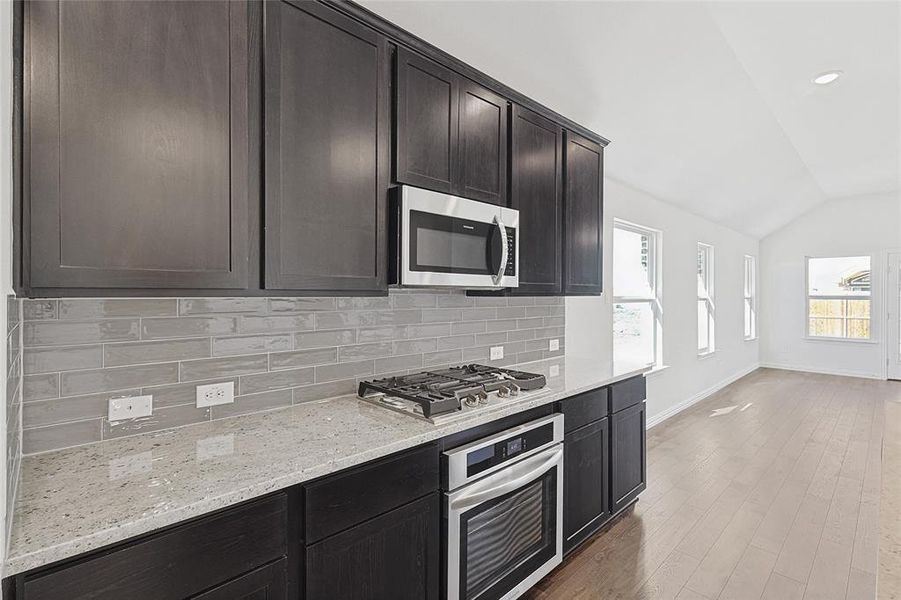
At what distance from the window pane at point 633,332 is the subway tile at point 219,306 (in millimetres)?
3477

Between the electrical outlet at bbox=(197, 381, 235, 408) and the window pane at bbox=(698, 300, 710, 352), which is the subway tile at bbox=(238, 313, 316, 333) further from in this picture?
the window pane at bbox=(698, 300, 710, 352)

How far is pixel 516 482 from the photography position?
78.7 inches

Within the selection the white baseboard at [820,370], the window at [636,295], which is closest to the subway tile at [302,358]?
the window at [636,295]

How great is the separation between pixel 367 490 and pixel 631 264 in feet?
13.3

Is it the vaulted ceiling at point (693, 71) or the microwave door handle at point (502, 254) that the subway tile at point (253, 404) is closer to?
the microwave door handle at point (502, 254)

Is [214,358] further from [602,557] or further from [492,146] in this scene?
[602,557]

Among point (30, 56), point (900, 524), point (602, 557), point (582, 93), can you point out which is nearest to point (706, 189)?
point (582, 93)

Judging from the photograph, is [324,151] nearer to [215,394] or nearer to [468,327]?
[215,394]

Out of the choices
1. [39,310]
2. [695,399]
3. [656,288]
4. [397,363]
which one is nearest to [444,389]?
[397,363]

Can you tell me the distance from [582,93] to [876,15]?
1742mm

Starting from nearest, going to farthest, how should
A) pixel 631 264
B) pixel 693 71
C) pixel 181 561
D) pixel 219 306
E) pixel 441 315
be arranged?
1. pixel 181 561
2. pixel 219 306
3. pixel 441 315
4. pixel 693 71
5. pixel 631 264

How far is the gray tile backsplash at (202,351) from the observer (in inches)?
56.4

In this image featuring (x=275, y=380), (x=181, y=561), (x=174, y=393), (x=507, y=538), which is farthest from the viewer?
(x=507, y=538)

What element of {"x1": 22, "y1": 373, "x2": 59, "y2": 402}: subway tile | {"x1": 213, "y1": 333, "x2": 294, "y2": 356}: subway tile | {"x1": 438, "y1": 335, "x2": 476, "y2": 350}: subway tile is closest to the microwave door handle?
{"x1": 438, "y1": 335, "x2": 476, "y2": 350}: subway tile
